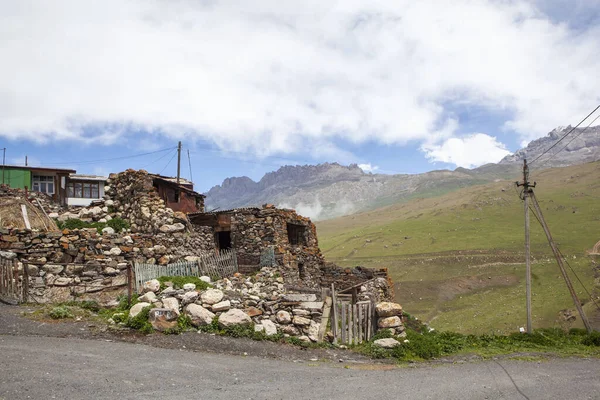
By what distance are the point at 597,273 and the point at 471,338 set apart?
168 feet

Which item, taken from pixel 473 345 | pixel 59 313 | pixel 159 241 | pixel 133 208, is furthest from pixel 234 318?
pixel 133 208

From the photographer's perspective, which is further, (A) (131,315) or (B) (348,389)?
(A) (131,315)

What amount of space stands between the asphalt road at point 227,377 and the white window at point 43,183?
32399 mm

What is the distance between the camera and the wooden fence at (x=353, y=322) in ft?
50.4

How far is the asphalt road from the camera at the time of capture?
8.77m

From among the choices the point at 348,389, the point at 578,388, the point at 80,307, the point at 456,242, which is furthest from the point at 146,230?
the point at 456,242

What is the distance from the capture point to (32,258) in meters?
17.5

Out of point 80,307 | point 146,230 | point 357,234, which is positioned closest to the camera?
point 80,307

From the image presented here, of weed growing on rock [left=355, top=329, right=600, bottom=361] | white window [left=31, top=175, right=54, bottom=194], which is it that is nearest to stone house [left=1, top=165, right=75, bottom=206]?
white window [left=31, top=175, right=54, bottom=194]

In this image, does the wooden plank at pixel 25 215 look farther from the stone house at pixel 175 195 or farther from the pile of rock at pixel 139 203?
the stone house at pixel 175 195

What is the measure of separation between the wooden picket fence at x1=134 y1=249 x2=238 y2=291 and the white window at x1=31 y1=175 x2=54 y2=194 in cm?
2580

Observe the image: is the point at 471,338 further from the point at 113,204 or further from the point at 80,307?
the point at 113,204

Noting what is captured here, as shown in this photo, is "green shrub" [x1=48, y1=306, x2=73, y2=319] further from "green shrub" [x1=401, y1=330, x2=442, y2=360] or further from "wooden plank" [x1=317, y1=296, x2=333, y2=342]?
"green shrub" [x1=401, y1=330, x2=442, y2=360]

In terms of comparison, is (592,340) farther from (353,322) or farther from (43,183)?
(43,183)
